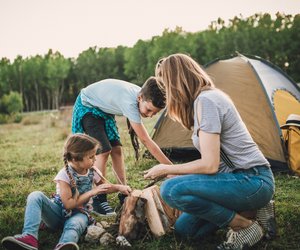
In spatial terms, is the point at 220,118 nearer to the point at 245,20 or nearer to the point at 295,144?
the point at 295,144

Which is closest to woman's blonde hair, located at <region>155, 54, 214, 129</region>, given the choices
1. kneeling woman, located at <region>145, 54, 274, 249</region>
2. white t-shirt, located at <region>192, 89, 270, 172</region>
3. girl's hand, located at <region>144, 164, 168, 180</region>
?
kneeling woman, located at <region>145, 54, 274, 249</region>

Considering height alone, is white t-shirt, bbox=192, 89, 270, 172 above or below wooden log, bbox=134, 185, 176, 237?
above

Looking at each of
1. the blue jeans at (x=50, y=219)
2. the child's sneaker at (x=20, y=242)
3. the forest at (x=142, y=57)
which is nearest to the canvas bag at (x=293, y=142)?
the blue jeans at (x=50, y=219)

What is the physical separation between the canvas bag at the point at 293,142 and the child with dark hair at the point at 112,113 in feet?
7.58

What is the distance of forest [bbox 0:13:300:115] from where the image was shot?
3441 centimetres

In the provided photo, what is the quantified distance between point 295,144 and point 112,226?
301 cm

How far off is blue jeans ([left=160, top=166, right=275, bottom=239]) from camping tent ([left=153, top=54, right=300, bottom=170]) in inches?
104

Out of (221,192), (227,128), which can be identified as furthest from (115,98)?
(221,192)

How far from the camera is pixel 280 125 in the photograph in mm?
5523

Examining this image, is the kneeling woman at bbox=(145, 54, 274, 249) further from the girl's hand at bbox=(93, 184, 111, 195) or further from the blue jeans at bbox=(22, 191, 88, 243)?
the blue jeans at bbox=(22, 191, 88, 243)

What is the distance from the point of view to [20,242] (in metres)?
2.78

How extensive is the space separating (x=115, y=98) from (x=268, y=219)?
6.25 feet

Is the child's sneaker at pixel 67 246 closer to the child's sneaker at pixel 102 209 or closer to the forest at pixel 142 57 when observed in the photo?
the child's sneaker at pixel 102 209

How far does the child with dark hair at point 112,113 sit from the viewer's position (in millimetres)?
3543
